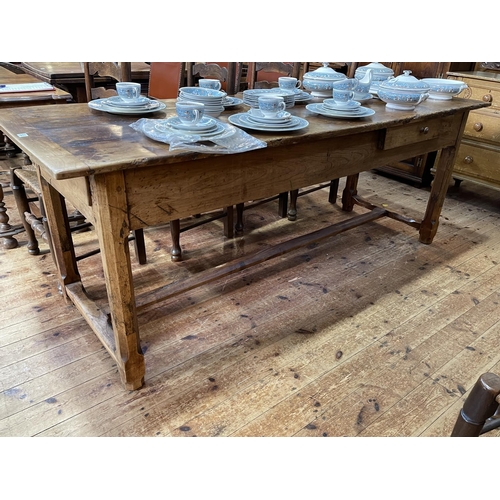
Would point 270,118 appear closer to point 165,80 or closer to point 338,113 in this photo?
point 338,113

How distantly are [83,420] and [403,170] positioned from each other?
9.81 feet

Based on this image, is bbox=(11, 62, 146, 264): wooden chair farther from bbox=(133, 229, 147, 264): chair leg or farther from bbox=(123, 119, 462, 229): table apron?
bbox=(123, 119, 462, 229): table apron

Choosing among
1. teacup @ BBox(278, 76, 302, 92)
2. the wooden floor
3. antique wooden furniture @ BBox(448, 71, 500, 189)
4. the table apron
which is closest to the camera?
the table apron

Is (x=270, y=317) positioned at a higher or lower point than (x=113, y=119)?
lower

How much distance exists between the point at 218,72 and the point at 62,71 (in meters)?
1.46

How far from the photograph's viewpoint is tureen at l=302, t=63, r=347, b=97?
6.50 feet

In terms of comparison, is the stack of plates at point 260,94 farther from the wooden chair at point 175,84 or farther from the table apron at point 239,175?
the wooden chair at point 175,84

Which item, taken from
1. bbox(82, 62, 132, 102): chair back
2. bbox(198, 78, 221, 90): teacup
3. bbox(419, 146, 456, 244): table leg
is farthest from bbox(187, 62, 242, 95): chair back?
bbox(419, 146, 456, 244): table leg

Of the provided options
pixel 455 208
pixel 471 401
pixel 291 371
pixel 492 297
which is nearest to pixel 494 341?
pixel 492 297

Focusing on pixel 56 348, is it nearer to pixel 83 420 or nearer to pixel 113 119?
pixel 83 420

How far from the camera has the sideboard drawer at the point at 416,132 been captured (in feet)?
5.96

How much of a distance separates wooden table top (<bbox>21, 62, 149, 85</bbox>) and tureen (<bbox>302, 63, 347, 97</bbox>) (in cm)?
172

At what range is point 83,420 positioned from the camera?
1.37 metres

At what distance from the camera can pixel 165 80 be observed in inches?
101
